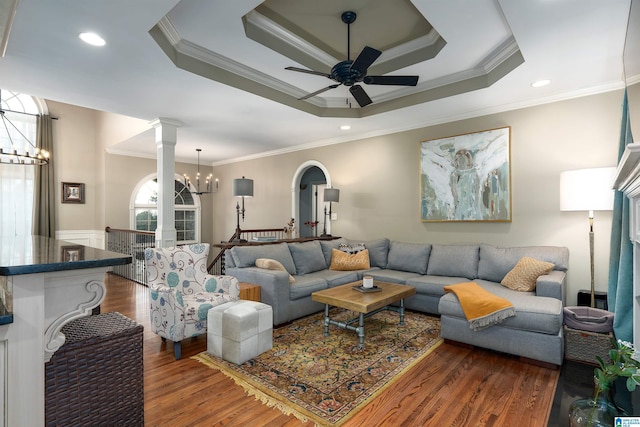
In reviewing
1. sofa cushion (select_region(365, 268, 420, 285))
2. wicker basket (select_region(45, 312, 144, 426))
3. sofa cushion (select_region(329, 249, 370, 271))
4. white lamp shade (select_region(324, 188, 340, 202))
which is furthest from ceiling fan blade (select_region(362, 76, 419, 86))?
white lamp shade (select_region(324, 188, 340, 202))

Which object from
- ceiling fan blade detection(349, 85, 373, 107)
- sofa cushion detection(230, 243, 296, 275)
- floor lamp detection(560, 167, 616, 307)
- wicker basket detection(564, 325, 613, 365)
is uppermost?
ceiling fan blade detection(349, 85, 373, 107)

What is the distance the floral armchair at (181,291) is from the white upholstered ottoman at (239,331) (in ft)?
0.59

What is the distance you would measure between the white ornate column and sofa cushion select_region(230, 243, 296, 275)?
4.14ft

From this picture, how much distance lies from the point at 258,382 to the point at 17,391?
164cm

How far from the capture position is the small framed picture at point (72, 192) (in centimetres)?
701

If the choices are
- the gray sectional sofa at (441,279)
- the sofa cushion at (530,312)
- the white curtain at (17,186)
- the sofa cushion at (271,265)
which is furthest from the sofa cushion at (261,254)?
the white curtain at (17,186)

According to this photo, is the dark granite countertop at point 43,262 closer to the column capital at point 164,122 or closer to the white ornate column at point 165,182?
the white ornate column at point 165,182

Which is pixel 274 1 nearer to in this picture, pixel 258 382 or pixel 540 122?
pixel 258 382

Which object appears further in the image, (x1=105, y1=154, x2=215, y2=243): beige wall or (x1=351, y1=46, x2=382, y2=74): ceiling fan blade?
(x1=105, y1=154, x2=215, y2=243): beige wall

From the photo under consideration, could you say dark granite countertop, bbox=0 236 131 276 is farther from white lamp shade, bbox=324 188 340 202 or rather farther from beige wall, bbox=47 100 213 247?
beige wall, bbox=47 100 213 247

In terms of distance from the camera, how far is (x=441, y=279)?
4.13 meters

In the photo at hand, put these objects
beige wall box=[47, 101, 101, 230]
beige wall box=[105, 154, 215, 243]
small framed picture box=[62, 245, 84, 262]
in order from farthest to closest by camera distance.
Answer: beige wall box=[105, 154, 215, 243] → beige wall box=[47, 101, 101, 230] → small framed picture box=[62, 245, 84, 262]

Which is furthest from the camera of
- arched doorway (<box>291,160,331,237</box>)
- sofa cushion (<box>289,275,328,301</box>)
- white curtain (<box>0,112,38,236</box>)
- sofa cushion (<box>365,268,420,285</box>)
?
arched doorway (<box>291,160,331,237</box>)

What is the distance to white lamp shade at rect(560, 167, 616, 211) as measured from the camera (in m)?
3.10
